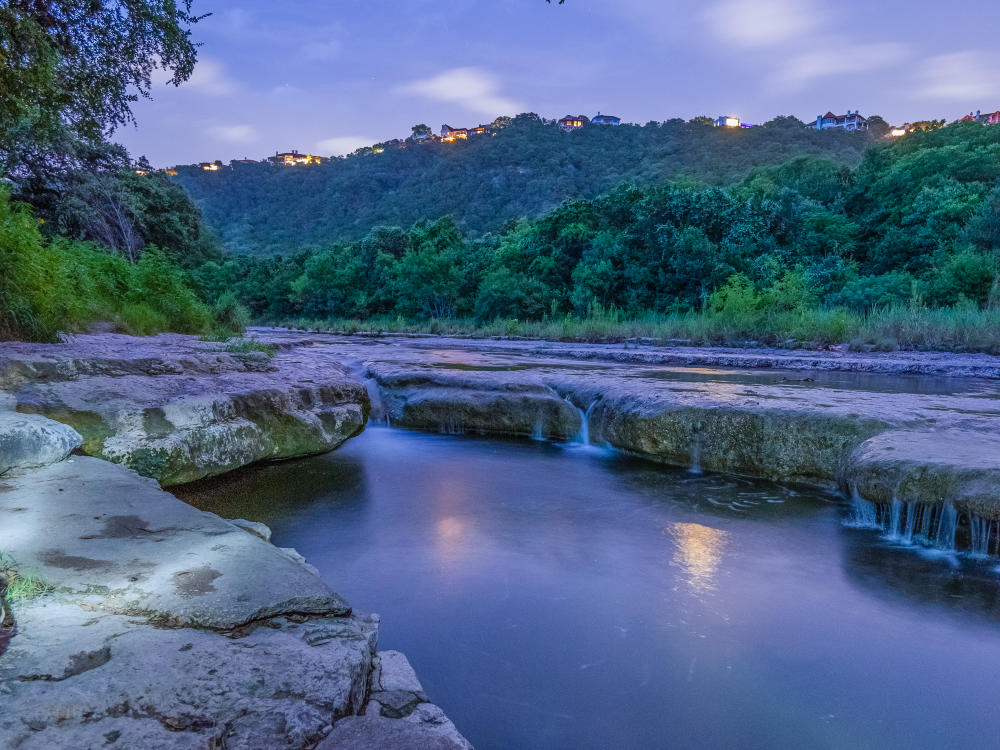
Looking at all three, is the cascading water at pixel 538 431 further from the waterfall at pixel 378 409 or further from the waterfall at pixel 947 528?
the waterfall at pixel 947 528

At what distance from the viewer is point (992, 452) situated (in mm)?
3777

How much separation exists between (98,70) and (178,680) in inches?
378

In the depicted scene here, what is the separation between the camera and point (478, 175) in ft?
201

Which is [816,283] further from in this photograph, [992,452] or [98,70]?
[98,70]

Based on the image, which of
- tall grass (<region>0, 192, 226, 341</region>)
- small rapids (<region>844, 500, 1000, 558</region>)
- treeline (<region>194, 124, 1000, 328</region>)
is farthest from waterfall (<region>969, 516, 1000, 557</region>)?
treeline (<region>194, 124, 1000, 328</region>)

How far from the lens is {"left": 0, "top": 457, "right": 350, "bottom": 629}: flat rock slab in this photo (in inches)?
67.2

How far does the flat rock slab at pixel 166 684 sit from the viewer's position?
121 cm

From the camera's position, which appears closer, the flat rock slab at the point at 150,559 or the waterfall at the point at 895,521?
the flat rock slab at the point at 150,559

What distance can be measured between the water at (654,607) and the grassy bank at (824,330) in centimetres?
999

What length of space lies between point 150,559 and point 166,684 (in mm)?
747

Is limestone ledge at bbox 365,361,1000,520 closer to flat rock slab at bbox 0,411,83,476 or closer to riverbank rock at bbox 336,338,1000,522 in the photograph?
riverbank rock at bbox 336,338,1000,522

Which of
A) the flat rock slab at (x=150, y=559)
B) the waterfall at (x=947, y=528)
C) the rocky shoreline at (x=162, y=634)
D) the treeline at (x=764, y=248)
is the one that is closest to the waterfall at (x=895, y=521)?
the waterfall at (x=947, y=528)

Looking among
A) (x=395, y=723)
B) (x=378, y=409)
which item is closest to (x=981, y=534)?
(x=395, y=723)

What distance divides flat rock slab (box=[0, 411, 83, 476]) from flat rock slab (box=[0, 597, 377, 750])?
66.8 inches
